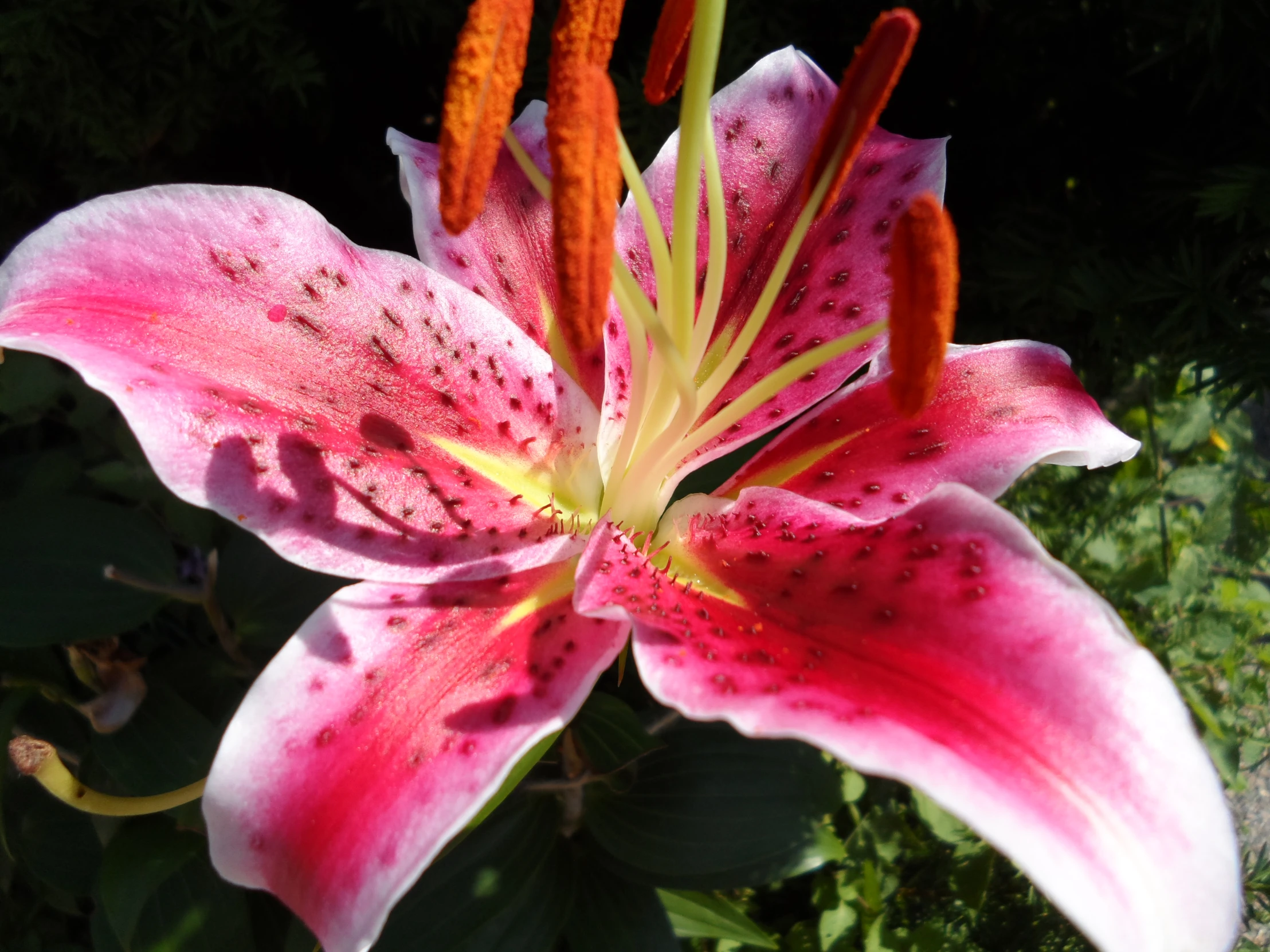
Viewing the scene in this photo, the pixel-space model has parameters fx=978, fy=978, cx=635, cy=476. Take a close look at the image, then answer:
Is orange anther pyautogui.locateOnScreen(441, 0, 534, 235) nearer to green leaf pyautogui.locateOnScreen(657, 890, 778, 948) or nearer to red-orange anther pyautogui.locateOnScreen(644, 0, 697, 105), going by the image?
red-orange anther pyautogui.locateOnScreen(644, 0, 697, 105)

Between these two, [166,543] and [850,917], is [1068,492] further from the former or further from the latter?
[166,543]

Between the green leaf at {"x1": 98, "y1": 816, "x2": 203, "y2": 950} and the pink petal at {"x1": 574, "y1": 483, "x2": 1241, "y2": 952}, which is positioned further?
the green leaf at {"x1": 98, "y1": 816, "x2": 203, "y2": 950}

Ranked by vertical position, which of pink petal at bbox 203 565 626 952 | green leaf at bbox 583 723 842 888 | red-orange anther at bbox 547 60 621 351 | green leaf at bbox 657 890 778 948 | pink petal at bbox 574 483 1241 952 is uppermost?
red-orange anther at bbox 547 60 621 351

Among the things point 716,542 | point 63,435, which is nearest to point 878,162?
point 716,542

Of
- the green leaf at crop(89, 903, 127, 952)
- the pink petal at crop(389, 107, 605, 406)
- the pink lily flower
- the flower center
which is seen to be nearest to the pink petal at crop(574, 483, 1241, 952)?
the pink lily flower

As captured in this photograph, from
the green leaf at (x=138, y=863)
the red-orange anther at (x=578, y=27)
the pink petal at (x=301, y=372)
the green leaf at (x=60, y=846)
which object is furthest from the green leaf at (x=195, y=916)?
the red-orange anther at (x=578, y=27)
